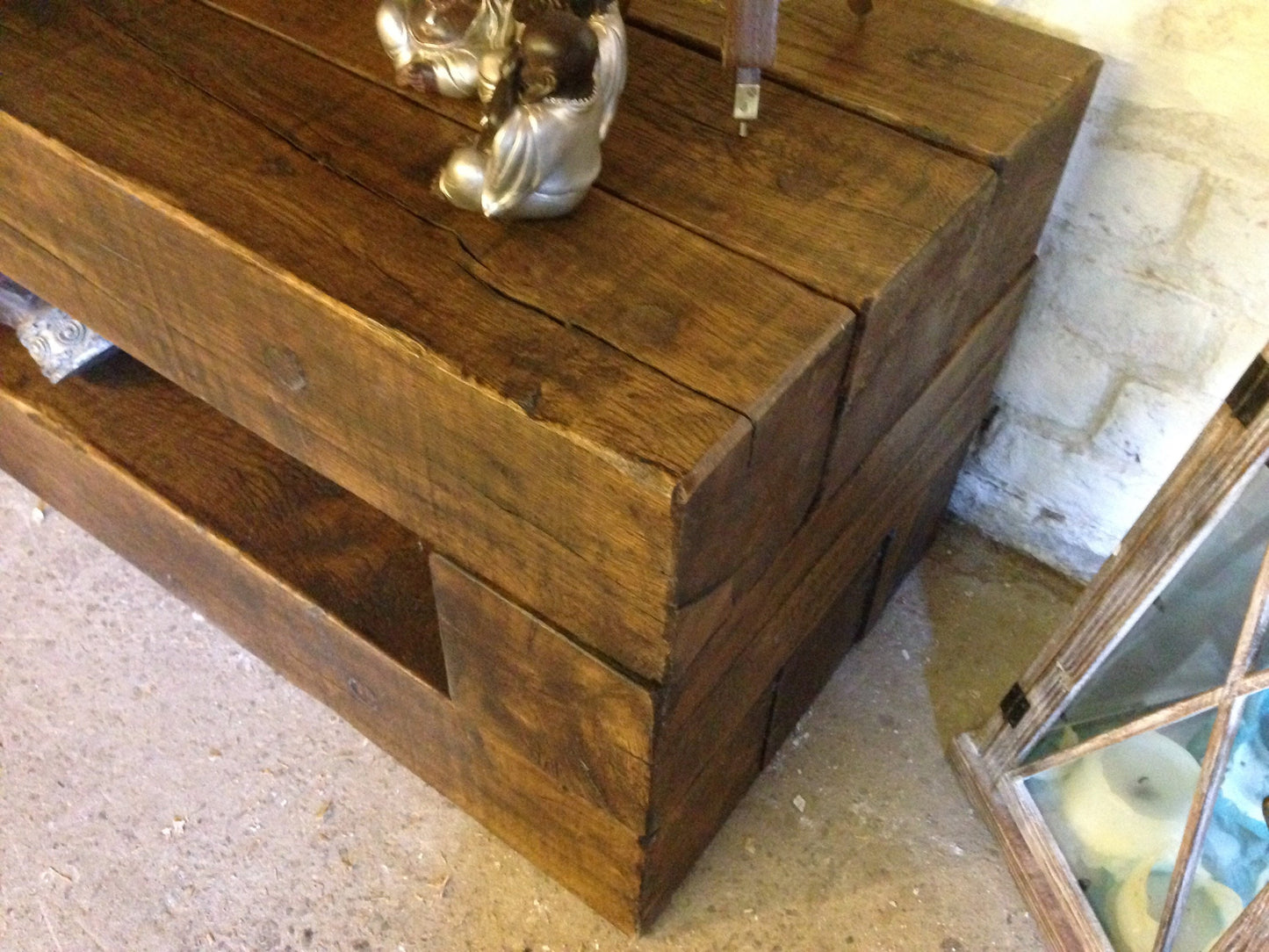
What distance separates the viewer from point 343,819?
1.16 metres

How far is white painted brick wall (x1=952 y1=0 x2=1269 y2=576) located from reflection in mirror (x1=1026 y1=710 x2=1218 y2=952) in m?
0.36

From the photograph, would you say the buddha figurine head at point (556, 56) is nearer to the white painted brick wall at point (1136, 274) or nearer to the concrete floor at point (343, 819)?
the white painted brick wall at point (1136, 274)

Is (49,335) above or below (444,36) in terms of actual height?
below

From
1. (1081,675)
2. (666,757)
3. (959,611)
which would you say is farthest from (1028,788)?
(666,757)

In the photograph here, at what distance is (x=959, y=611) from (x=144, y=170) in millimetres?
1015

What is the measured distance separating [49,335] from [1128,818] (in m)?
1.20

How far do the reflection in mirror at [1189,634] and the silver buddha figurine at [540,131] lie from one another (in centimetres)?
54

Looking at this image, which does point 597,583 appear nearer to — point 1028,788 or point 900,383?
point 900,383

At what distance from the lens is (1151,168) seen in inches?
41.0

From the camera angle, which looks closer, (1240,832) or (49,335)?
(1240,832)

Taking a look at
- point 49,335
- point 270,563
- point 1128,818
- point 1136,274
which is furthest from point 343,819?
point 1136,274

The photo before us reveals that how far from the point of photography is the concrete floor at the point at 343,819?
1086mm

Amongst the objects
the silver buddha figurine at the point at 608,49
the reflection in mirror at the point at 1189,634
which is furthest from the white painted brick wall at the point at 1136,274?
the silver buddha figurine at the point at 608,49

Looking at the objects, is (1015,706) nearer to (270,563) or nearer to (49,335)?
(270,563)
